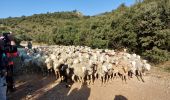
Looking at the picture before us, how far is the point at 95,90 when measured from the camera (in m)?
11.4

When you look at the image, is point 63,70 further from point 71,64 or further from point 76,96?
point 76,96

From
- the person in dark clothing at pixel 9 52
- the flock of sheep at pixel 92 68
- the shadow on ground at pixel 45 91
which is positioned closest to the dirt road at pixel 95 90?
the shadow on ground at pixel 45 91

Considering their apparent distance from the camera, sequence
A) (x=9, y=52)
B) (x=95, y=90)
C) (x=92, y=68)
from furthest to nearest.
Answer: (x=92, y=68) < (x=95, y=90) < (x=9, y=52)

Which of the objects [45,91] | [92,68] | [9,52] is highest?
[9,52]

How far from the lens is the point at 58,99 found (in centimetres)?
1030

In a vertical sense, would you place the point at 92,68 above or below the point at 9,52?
below

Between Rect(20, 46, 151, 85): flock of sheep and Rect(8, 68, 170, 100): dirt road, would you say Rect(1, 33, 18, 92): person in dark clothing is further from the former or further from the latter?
Rect(20, 46, 151, 85): flock of sheep

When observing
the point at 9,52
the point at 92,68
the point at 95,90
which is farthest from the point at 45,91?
the point at 92,68

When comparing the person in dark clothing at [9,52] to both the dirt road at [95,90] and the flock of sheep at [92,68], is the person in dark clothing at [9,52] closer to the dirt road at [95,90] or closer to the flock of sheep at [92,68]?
the dirt road at [95,90]

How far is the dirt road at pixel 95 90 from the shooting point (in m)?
10.5

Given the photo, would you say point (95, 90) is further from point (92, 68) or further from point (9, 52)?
point (9, 52)

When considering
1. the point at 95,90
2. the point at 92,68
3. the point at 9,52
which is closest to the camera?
the point at 9,52

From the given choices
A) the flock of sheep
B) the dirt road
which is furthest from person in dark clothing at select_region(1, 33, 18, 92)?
the flock of sheep

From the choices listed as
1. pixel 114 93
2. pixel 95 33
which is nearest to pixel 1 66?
pixel 114 93
